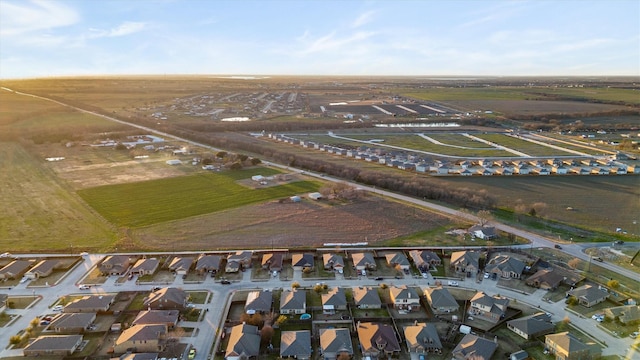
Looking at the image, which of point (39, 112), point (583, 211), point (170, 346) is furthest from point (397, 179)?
point (39, 112)

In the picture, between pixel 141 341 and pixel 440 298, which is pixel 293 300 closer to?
pixel 141 341

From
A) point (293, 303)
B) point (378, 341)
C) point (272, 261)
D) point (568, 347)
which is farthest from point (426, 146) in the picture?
point (378, 341)

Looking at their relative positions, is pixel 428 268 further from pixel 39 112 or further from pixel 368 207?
pixel 39 112

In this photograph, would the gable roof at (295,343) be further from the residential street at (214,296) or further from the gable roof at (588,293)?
the gable roof at (588,293)

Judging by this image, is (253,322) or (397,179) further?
(397,179)

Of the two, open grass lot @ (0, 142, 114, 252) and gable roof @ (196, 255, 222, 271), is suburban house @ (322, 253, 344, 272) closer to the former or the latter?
gable roof @ (196, 255, 222, 271)

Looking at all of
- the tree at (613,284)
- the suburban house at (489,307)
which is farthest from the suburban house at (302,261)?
the tree at (613,284)
